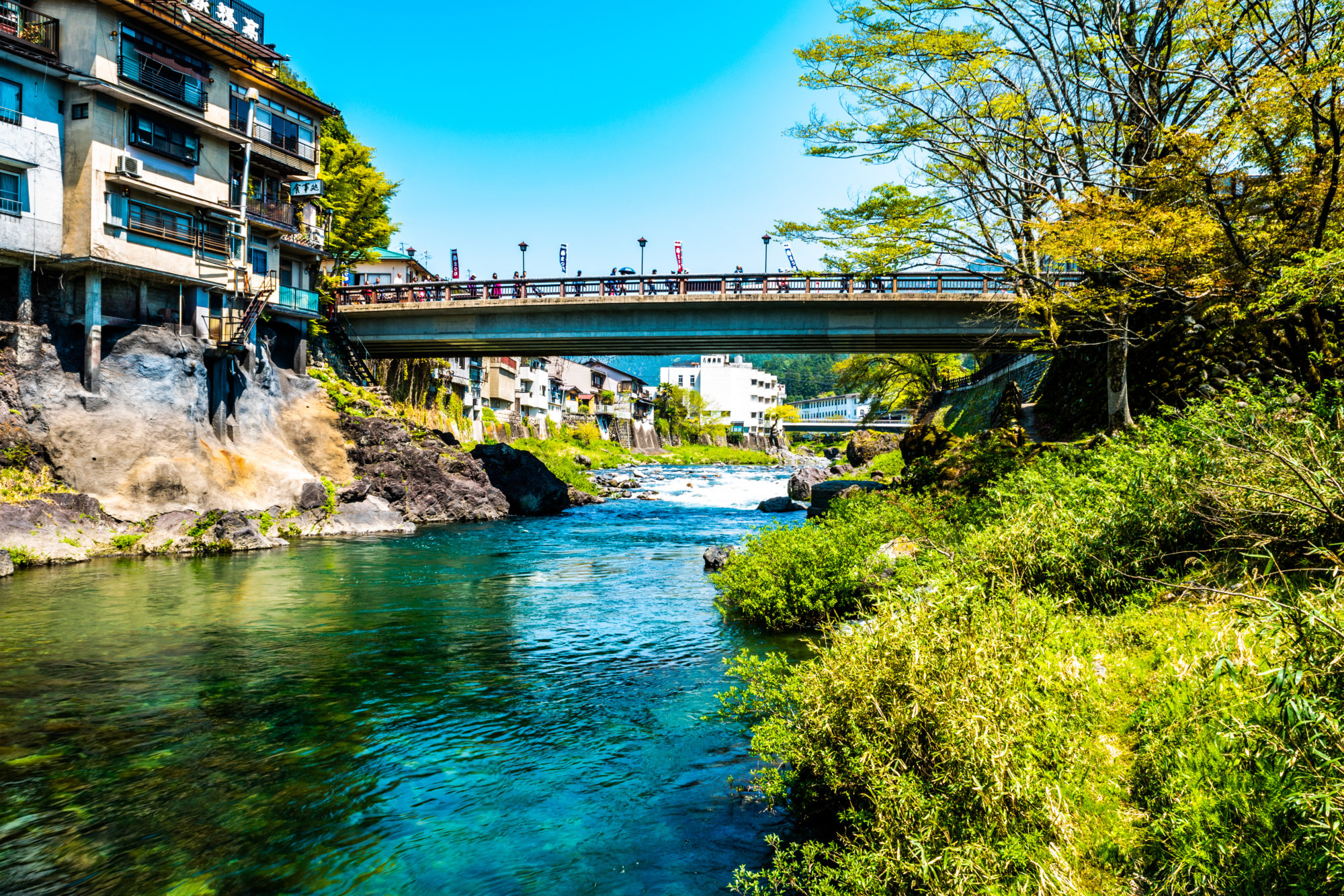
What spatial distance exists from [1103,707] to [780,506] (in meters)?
→ 34.8

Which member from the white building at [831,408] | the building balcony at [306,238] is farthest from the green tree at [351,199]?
the white building at [831,408]

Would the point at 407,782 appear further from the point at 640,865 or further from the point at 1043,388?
the point at 1043,388

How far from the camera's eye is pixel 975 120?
1748 cm

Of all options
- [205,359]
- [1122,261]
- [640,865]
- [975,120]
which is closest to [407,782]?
[640,865]

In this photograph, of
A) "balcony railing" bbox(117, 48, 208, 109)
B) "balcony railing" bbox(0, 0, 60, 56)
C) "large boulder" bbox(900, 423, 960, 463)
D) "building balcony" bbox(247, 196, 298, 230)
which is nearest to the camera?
"balcony railing" bbox(0, 0, 60, 56)

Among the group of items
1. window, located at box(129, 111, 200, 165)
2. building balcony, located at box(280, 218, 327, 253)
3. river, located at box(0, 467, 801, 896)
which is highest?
window, located at box(129, 111, 200, 165)

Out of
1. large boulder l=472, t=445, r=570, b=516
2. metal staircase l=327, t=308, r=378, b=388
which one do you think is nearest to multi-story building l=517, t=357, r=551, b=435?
metal staircase l=327, t=308, r=378, b=388

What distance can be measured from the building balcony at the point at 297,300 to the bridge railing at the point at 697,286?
6.40ft

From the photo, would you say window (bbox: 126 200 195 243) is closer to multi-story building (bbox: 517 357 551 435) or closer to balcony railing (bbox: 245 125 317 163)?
balcony railing (bbox: 245 125 317 163)

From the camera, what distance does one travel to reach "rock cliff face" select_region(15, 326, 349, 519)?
2409cm

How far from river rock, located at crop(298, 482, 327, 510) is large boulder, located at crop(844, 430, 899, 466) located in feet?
140

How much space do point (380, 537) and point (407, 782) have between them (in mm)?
22005

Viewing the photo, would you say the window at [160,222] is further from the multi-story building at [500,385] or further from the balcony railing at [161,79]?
the multi-story building at [500,385]

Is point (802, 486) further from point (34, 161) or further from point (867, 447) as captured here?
point (34, 161)
